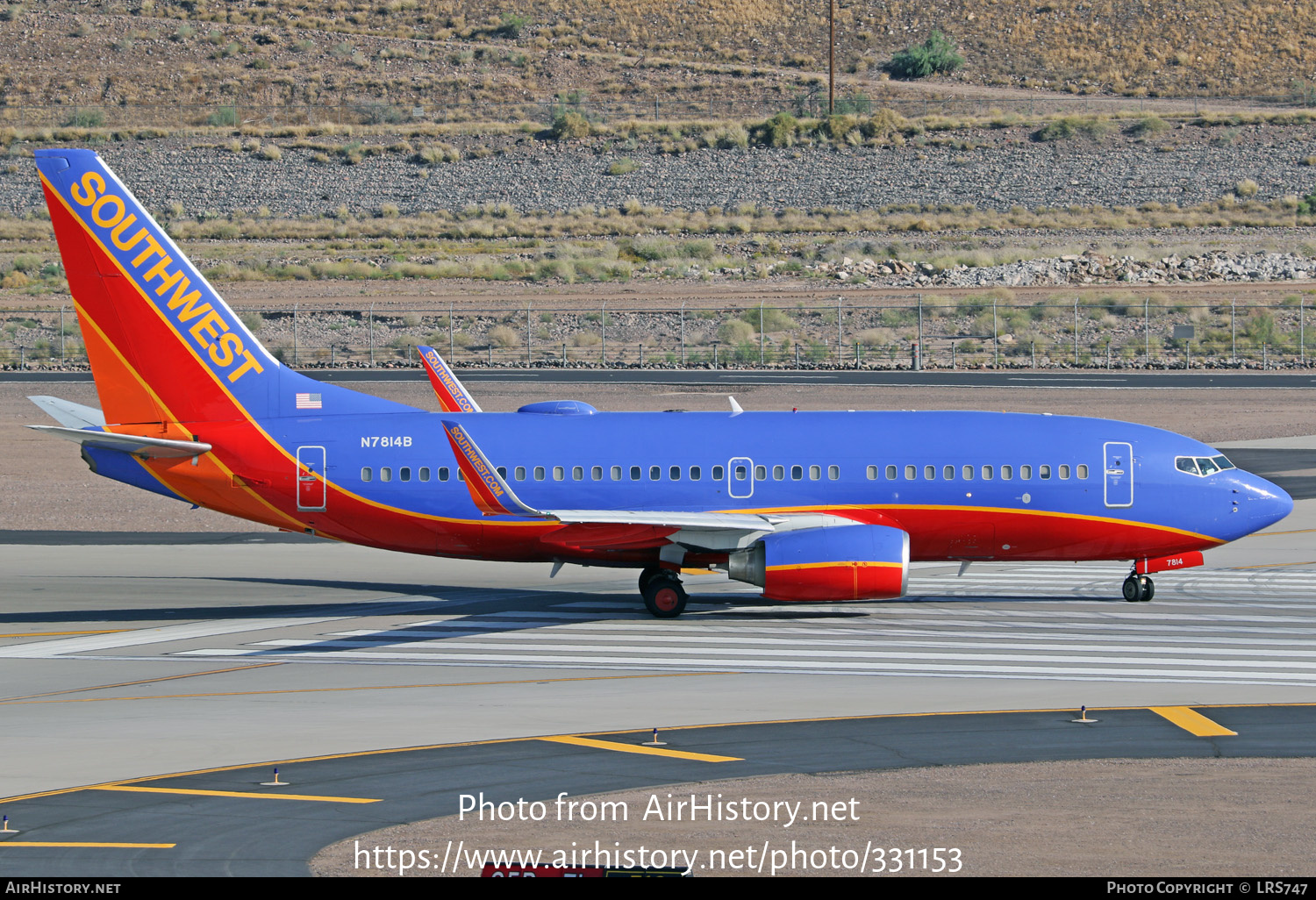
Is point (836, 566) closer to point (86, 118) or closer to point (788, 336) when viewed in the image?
point (788, 336)

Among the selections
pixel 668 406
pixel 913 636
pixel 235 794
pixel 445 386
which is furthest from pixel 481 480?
pixel 668 406

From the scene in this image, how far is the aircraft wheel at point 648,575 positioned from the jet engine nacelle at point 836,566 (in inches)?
124

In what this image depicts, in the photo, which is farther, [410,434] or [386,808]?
[410,434]

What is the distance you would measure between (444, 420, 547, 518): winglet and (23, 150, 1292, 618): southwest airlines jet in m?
1.85

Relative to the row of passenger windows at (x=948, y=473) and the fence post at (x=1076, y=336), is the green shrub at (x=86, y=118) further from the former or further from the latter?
the row of passenger windows at (x=948, y=473)

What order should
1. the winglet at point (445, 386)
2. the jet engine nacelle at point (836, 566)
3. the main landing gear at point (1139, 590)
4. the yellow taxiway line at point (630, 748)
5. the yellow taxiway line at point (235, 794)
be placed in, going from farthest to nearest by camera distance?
the winglet at point (445, 386) → the main landing gear at point (1139, 590) → the jet engine nacelle at point (836, 566) → the yellow taxiway line at point (630, 748) → the yellow taxiway line at point (235, 794)

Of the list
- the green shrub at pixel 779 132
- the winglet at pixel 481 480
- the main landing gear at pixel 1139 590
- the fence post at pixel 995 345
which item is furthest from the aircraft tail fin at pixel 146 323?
the green shrub at pixel 779 132

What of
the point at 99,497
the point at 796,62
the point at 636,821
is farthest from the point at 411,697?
the point at 796,62

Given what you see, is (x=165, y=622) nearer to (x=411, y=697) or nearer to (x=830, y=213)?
(x=411, y=697)

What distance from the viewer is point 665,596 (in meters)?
32.0

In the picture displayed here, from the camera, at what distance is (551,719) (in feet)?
76.0

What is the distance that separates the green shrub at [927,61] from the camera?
6634 inches

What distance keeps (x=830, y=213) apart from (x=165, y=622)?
102 m

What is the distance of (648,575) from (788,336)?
5584cm
